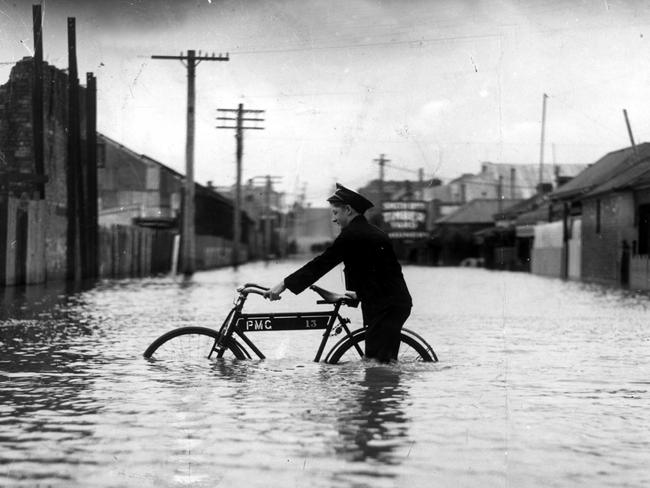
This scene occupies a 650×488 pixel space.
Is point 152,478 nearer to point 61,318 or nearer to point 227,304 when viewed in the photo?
point 61,318

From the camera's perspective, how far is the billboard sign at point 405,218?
10431 cm

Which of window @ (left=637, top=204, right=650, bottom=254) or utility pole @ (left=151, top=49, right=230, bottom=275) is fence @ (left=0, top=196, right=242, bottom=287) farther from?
window @ (left=637, top=204, right=650, bottom=254)

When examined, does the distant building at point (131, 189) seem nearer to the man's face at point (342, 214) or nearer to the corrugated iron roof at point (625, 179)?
the corrugated iron roof at point (625, 179)

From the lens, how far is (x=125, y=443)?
6.02 meters

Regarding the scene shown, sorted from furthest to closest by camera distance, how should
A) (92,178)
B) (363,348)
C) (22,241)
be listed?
(92,178), (22,241), (363,348)

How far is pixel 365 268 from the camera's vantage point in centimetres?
845

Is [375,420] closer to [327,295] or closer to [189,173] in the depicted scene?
[327,295]

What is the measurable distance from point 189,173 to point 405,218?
202 ft

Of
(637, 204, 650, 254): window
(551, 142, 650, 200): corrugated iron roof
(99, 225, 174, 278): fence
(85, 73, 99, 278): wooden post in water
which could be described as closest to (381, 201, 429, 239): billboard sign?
(551, 142, 650, 200): corrugated iron roof

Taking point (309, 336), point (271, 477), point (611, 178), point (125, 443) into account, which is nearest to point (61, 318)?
point (309, 336)

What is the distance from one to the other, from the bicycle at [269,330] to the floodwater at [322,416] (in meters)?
0.12

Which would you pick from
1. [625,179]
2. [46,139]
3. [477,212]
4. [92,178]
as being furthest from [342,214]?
[477,212]

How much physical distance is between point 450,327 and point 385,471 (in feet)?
34.8

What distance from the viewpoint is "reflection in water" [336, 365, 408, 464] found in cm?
582
